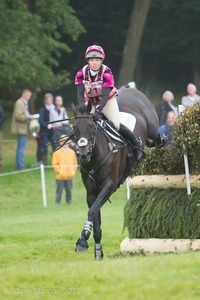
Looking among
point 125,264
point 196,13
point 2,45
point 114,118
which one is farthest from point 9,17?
point 125,264

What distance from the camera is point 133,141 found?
1409 cm

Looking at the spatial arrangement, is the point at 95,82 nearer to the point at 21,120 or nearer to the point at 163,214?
the point at 163,214

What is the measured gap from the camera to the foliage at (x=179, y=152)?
1244 cm

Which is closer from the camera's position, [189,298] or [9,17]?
[189,298]

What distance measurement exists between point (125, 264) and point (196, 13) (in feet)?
99.4

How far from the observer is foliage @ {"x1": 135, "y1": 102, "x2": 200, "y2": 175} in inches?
490

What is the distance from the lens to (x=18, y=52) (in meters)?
30.2

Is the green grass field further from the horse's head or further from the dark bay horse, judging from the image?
the horse's head

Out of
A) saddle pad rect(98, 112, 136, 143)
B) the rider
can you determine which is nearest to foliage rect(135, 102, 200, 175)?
saddle pad rect(98, 112, 136, 143)

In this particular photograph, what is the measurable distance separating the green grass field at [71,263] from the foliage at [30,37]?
5914mm

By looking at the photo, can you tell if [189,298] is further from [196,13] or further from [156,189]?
[196,13]

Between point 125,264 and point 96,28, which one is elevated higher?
point 96,28

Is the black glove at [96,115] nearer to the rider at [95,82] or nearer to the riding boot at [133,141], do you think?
the rider at [95,82]

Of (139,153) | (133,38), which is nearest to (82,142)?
(139,153)
